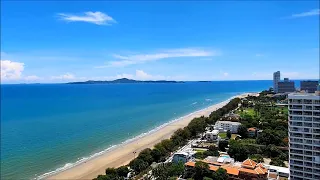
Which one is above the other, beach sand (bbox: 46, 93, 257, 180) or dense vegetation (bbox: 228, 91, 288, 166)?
dense vegetation (bbox: 228, 91, 288, 166)

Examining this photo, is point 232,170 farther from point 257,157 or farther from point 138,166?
point 138,166

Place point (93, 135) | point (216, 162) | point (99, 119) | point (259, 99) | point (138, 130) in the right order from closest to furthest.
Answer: point (216, 162) → point (93, 135) → point (138, 130) → point (99, 119) → point (259, 99)

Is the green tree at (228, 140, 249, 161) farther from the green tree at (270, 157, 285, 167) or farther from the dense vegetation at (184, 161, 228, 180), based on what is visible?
the dense vegetation at (184, 161, 228, 180)

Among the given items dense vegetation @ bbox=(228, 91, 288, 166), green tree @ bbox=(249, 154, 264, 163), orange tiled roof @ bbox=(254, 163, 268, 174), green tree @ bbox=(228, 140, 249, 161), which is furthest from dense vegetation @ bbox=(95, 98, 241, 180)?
orange tiled roof @ bbox=(254, 163, 268, 174)

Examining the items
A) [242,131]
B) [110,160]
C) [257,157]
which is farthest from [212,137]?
[110,160]

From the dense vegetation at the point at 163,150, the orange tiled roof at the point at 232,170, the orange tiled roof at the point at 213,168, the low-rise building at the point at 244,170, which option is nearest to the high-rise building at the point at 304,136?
the low-rise building at the point at 244,170

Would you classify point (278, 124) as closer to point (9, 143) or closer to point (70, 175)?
point (70, 175)

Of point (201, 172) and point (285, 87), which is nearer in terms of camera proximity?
point (201, 172)

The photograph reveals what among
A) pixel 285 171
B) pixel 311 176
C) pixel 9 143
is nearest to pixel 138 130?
pixel 9 143
